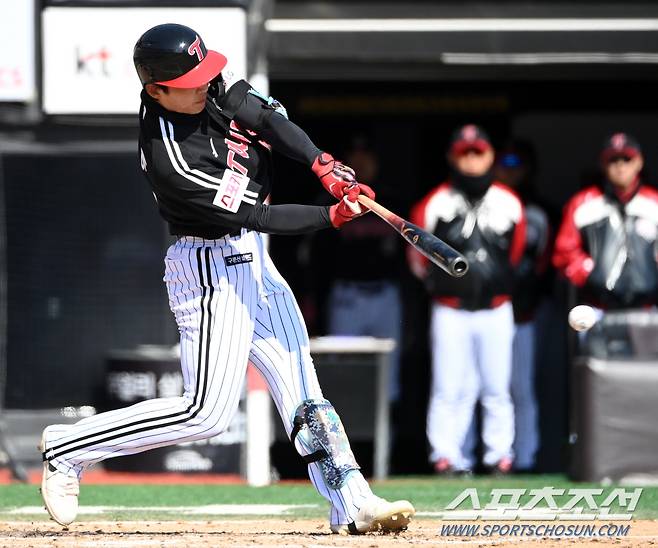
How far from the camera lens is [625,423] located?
7.17 metres

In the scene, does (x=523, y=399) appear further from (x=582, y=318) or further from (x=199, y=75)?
(x=199, y=75)

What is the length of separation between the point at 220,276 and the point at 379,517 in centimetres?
94

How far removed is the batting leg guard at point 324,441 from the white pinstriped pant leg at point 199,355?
0.23m

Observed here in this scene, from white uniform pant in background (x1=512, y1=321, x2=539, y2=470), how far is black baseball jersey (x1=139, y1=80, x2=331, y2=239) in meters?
4.11

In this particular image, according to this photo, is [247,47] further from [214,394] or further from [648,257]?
[214,394]

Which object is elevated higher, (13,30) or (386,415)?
(13,30)

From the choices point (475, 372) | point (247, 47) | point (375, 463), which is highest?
point (247, 47)

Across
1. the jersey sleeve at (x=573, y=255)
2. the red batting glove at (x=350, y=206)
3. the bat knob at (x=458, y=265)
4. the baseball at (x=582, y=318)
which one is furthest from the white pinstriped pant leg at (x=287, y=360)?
the jersey sleeve at (x=573, y=255)

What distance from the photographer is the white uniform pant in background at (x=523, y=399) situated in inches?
330

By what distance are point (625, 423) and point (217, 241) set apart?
3233mm

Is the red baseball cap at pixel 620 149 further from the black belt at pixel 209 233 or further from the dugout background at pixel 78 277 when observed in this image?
the black belt at pixel 209 233

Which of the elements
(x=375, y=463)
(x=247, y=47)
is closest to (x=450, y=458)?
(x=375, y=463)

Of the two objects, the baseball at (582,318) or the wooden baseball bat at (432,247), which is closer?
the wooden baseball bat at (432,247)

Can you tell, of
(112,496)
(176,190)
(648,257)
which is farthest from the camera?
(648,257)
